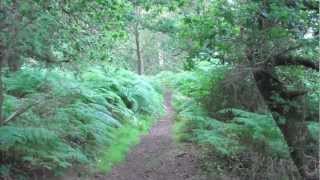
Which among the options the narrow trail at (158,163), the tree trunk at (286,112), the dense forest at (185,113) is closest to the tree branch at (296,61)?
the dense forest at (185,113)

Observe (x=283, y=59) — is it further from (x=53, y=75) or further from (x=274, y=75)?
(x=53, y=75)

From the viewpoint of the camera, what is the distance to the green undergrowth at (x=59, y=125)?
7895 mm

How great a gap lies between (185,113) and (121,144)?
2.37 meters

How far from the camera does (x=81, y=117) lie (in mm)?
10344

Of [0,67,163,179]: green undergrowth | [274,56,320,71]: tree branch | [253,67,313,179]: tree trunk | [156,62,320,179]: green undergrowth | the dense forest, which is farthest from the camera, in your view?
[156,62,320,179]: green undergrowth

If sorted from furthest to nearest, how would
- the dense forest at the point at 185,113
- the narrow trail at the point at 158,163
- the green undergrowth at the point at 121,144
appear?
the green undergrowth at the point at 121,144 → the narrow trail at the point at 158,163 → the dense forest at the point at 185,113

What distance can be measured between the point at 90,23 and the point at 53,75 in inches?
106

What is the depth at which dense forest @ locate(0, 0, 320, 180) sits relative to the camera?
6762mm

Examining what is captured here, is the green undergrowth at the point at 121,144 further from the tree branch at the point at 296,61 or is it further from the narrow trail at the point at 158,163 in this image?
the tree branch at the point at 296,61

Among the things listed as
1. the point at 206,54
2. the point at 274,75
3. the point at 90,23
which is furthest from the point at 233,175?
the point at 90,23

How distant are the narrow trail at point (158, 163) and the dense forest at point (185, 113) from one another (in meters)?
0.03

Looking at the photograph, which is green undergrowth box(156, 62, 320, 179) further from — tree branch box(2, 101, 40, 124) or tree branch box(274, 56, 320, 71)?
tree branch box(2, 101, 40, 124)

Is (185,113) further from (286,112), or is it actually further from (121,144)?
(286,112)

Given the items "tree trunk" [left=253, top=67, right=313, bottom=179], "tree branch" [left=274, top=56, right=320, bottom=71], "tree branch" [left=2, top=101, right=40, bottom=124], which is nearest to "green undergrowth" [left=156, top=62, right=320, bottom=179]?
"tree trunk" [left=253, top=67, right=313, bottom=179]
